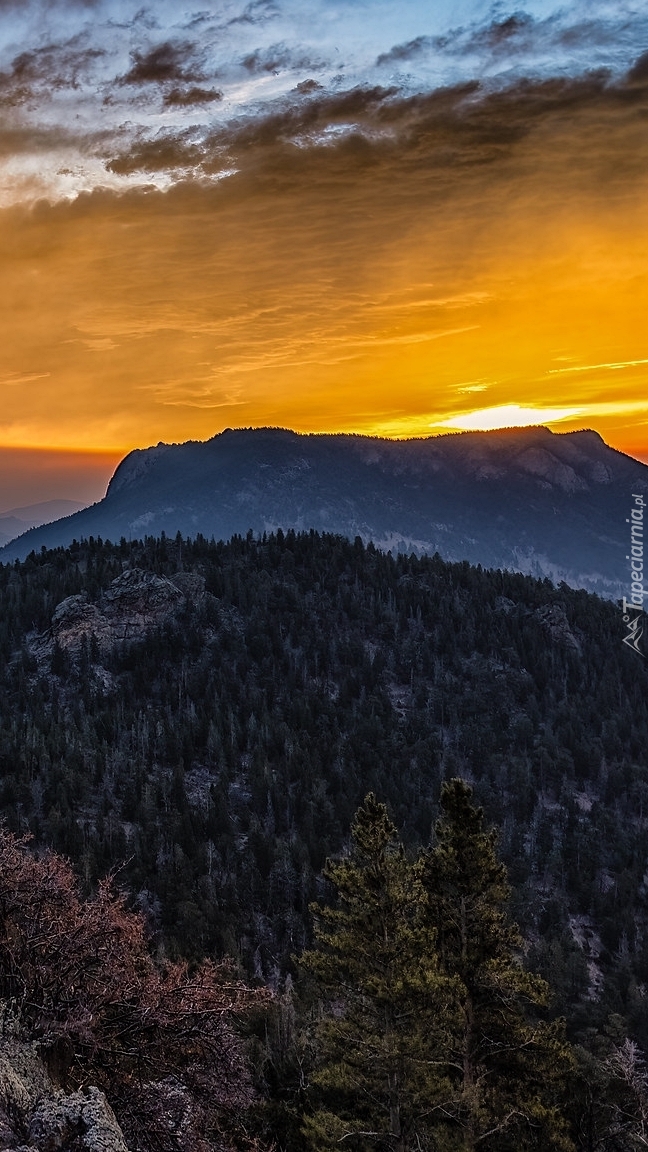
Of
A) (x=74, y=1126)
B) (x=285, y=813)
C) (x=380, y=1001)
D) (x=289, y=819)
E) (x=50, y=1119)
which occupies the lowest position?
(x=289, y=819)

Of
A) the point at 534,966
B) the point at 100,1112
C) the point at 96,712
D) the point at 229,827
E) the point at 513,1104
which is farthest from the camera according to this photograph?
the point at 96,712

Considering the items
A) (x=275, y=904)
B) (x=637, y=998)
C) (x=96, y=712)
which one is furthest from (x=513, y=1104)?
(x=96, y=712)

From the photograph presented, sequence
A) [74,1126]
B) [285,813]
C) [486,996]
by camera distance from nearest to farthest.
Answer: [74,1126] < [486,996] < [285,813]

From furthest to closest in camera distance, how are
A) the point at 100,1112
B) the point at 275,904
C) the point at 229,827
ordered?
the point at 229,827
the point at 275,904
the point at 100,1112

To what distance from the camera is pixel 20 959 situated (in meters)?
17.0

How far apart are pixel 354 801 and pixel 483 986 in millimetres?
136766

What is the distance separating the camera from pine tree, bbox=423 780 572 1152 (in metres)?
26.4

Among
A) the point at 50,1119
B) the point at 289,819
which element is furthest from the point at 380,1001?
the point at 289,819

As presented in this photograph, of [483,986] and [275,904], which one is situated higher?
[483,986]

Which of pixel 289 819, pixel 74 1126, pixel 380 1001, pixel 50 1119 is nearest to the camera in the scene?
pixel 50 1119

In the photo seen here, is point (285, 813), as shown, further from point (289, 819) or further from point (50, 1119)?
A: point (50, 1119)

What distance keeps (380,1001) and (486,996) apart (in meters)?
3.97

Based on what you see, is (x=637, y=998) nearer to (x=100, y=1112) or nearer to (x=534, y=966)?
(x=534, y=966)

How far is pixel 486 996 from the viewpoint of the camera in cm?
2727
